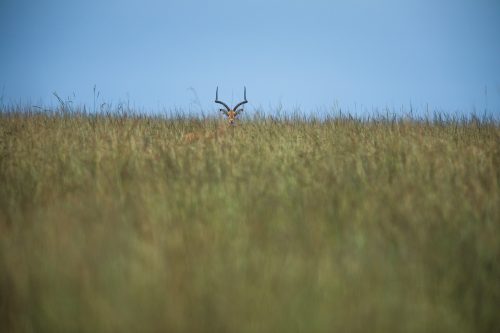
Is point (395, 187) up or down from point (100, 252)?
up

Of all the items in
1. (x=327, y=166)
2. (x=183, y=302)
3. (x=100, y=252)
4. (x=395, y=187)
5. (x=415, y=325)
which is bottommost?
(x=415, y=325)

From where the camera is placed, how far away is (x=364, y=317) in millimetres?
1219

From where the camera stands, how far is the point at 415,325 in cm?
121

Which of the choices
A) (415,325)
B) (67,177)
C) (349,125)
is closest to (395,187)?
(415,325)

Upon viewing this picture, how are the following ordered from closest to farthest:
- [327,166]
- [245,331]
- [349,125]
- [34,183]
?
[245,331] → [34,183] → [327,166] → [349,125]

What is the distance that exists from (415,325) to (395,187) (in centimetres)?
142

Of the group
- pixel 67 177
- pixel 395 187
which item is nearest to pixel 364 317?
pixel 395 187

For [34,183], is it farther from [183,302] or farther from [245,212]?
[183,302]

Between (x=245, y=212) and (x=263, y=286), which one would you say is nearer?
(x=263, y=286)

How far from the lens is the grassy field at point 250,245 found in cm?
125

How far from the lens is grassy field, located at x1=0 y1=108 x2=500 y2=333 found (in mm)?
1250

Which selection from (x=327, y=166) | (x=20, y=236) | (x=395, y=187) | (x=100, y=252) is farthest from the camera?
(x=327, y=166)

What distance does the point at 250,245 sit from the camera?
1.64m

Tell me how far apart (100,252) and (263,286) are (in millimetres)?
824
